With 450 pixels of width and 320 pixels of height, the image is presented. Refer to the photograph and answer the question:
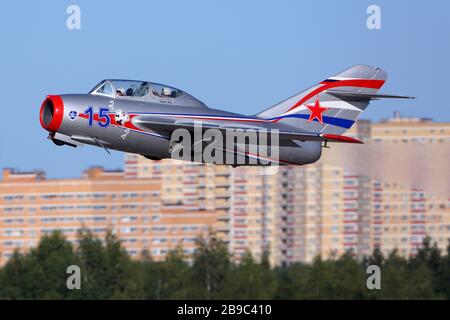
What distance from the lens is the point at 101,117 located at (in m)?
33.2

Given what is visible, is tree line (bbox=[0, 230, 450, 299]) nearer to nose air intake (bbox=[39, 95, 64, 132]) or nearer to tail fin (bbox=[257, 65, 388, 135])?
tail fin (bbox=[257, 65, 388, 135])

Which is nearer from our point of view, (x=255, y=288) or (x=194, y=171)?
(x=255, y=288)

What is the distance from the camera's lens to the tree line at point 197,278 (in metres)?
99.4

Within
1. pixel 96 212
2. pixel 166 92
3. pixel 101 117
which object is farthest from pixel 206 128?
pixel 96 212

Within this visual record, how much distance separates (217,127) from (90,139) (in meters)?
3.45

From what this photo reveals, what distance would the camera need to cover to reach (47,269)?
104 m

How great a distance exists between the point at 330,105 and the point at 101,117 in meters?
7.80

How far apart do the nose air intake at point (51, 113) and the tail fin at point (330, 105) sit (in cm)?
664

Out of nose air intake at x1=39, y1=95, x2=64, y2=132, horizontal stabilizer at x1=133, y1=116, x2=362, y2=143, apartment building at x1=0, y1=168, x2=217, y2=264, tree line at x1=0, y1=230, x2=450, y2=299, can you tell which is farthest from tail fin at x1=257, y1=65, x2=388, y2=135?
apartment building at x1=0, y1=168, x2=217, y2=264

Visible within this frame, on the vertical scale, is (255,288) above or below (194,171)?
below

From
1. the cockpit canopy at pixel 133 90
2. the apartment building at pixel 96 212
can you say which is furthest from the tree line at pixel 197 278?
the cockpit canopy at pixel 133 90
